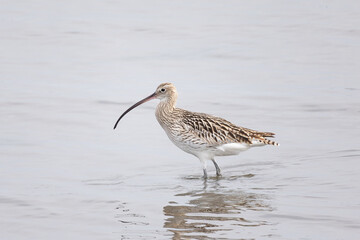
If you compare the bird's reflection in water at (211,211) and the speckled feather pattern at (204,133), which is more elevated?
the speckled feather pattern at (204,133)

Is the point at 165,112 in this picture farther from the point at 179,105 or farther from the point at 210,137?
the point at 179,105

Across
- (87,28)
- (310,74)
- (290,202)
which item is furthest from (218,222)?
(87,28)

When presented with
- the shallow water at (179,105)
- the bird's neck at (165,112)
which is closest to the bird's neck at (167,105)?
the bird's neck at (165,112)

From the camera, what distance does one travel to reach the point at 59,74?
17859 mm

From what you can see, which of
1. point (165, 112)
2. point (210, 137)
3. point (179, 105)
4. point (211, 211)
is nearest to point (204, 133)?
point (210, 137)

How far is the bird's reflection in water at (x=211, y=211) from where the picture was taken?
28.3ft

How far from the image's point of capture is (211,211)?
9367 mm

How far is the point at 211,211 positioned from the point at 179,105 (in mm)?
6711

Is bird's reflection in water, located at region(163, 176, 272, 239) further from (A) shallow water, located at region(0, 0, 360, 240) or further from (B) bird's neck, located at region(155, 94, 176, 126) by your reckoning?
(B) bird's neck, located at region(155, 94, 176, 126)

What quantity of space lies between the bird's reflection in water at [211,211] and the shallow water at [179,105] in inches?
0.9

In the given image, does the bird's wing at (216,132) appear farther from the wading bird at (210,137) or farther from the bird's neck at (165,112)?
the bird's neck at (165,112)

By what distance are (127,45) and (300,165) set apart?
33.1 feet

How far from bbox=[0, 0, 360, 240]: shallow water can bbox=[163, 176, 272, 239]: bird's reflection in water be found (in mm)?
23

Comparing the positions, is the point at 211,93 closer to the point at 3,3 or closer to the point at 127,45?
the point at 127,45
